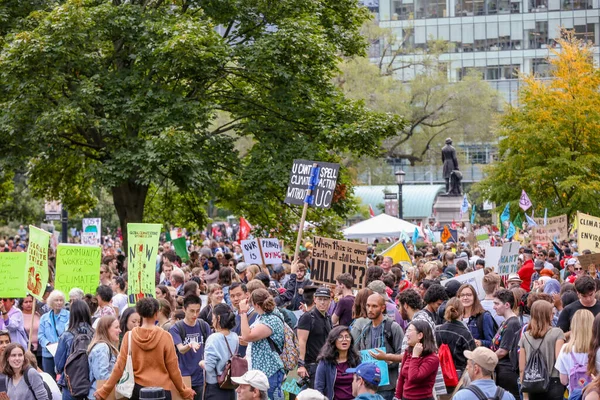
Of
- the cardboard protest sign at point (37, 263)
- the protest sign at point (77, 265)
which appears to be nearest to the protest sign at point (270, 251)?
the protest sign at point (77, 265)

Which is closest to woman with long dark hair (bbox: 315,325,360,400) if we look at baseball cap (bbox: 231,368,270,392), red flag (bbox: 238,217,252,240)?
baseball cap (bbox: 231,368,270,392)

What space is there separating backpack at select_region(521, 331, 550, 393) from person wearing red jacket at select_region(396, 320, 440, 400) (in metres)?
1.22

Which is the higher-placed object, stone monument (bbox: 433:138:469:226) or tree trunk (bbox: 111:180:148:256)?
tree trunk (bbox: 111:180:148:256)

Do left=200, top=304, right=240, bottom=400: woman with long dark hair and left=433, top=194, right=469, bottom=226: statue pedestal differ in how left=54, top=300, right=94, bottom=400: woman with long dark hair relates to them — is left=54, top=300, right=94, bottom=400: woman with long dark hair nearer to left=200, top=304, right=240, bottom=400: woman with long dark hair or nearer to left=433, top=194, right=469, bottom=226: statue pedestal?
left=200, top=304, right=240, bottom=400: woman with long dark hair

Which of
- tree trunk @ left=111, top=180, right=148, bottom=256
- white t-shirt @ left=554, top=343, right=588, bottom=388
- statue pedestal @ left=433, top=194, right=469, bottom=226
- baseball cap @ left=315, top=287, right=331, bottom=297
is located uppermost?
tree trunk @ left=111, top=180, right=148, bottom=256

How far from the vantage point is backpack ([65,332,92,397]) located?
998 centimetres

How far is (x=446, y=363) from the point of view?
10117mm

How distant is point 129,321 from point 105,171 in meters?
13.3

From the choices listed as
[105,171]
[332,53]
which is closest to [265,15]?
[332,53]

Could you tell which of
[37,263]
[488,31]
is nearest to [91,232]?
[37,263]

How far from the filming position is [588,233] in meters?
21.4

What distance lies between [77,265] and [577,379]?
7.50m

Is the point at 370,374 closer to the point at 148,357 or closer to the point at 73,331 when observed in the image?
the point at 148,357

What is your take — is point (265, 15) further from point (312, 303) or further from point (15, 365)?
point (15, 365)
